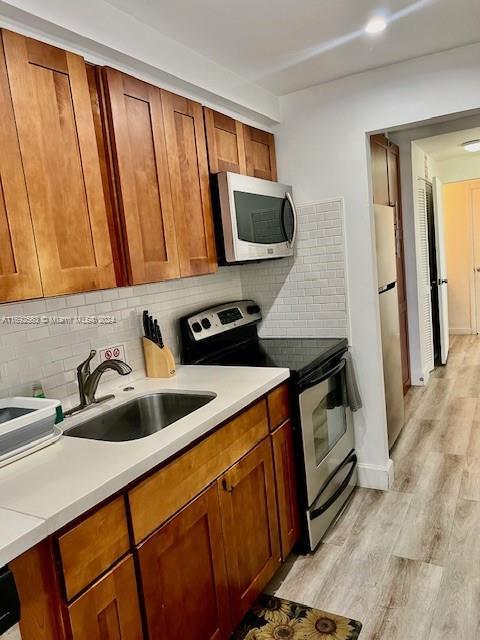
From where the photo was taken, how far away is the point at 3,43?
134cm

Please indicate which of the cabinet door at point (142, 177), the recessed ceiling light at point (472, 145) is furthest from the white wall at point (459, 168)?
the cabinet door at point (142, 177)

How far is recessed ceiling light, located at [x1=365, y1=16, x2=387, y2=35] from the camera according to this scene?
1917mm

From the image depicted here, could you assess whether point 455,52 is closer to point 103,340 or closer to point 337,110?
point 337,110

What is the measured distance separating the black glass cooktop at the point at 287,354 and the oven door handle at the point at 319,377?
4 centimetres

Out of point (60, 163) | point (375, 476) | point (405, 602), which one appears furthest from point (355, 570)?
point (60, 163)

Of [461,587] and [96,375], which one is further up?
[96,375]

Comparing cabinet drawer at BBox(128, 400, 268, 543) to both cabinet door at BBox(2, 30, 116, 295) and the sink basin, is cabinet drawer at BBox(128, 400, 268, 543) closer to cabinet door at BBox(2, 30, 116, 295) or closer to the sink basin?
the sink basin

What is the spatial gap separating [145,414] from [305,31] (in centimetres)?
170

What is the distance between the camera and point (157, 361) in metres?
2.20

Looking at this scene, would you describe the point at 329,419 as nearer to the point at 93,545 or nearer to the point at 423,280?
the point at 93,545

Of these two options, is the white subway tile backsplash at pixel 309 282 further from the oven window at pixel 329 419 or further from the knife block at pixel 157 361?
the knife block at pixel 157 361

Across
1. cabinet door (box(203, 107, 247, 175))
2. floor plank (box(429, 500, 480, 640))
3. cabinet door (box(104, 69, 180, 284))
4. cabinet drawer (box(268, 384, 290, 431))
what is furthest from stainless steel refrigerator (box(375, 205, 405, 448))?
cabinet door (box(104, 69, 180, 284))

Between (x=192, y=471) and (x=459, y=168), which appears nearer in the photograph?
(x=192, y=471)

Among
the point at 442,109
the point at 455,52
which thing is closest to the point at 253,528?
the point at 442,109
